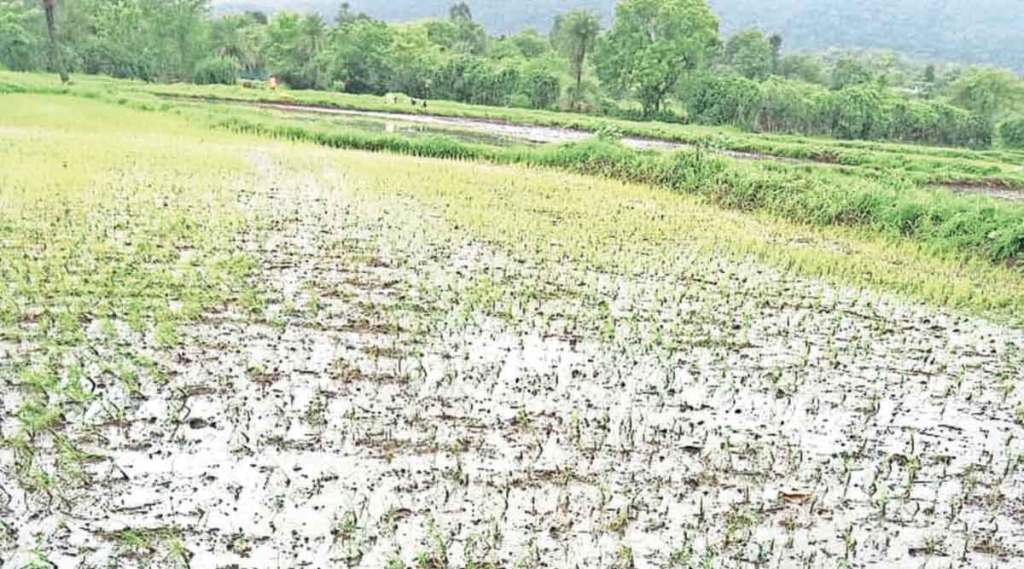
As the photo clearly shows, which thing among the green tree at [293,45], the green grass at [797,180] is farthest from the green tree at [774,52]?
the green grass at [797,180]

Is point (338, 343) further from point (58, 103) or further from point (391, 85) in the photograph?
point (391, 85)

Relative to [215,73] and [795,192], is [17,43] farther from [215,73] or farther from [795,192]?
[795,192]

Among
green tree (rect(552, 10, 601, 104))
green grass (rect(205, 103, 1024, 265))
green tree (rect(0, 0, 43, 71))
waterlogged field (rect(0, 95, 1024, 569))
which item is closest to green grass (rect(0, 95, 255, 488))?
waterlogged field (rect(0, 95, 1024, 569))

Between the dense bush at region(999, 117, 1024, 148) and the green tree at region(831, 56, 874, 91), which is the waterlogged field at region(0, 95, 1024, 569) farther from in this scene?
the green tree at region(831, 56, 874, 91)

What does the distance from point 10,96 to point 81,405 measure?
72.4 feet

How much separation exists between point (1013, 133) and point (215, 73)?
3403 cm

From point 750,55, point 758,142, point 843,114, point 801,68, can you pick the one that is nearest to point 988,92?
point 843,114

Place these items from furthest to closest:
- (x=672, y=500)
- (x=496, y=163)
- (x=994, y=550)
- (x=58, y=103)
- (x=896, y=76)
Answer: (x=896, y=76), (x=58, y=103), (x=496, y=163), (x=672, y=500), (x=994, y=550)

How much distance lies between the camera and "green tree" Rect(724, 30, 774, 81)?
5209cm

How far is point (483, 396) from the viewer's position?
13.8ft

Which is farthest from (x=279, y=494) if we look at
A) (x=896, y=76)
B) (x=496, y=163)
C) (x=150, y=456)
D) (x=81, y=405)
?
(x=896, y=76)

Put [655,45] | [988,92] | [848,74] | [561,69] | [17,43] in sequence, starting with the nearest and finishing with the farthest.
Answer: [655,45] < [988,92] < [17,43] < [561,69] < [848,74]

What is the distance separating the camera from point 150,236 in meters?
6.90

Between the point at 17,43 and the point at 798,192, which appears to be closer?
the point at 798,192
